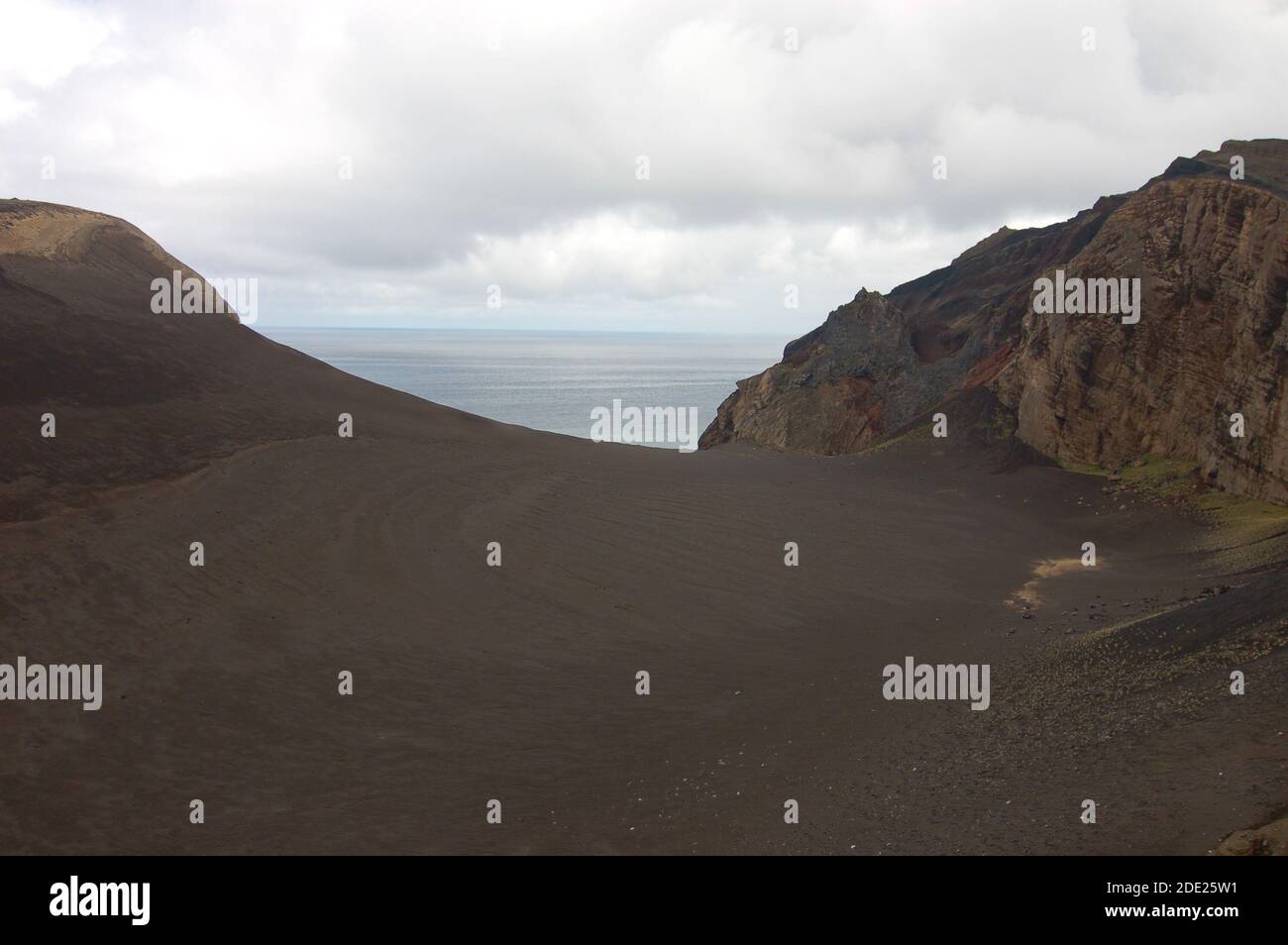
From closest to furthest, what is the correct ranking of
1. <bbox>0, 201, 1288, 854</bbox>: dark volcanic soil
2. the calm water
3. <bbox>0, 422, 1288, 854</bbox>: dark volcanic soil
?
<bbox>0, 422, 1288, 854</bbox>: dark volcanic soil < <bbox>0, 201, 1288, 854</bbox>: dark volcanic soil < the calm water

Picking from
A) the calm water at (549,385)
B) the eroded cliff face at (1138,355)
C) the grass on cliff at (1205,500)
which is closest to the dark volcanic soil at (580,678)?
the grass on cliff at (1205,500)

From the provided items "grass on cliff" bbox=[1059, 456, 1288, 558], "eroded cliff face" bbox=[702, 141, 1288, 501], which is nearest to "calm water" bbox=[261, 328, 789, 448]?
"eroded cliff face" bbox=[702, 141, 1288, 501]

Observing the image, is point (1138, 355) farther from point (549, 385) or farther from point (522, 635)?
point (549, 385)

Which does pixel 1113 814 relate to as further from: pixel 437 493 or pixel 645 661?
pixel 437 493

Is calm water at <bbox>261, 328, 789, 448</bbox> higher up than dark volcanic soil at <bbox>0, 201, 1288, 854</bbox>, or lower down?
higher up

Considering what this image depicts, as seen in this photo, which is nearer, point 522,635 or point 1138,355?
point 522,635

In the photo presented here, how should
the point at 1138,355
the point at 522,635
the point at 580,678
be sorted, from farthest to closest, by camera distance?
1. the point at 1138,355
2. the point at 522,635
3. the point at 580,678

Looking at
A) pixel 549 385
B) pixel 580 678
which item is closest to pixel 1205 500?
pixel 580 678

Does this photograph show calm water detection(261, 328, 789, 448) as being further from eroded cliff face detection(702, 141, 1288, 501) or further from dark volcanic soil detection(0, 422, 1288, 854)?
dark volcanic soil detection(0, 422, 1288, 854)
